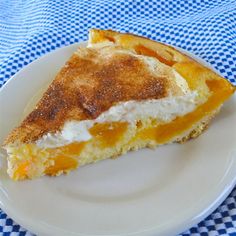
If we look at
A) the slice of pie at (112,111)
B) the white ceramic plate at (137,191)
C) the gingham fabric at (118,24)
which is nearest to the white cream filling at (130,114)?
the slice of pie at (112,111)

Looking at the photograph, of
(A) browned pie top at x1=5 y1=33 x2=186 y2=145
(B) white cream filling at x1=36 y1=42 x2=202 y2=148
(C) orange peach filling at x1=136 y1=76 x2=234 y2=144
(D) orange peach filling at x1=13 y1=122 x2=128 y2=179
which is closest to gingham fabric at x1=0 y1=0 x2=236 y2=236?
(C) orange peach filling at x1=136 y1=76 x2=234 y2=144

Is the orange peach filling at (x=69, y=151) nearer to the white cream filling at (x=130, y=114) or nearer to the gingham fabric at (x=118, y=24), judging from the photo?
the white cream filling at (x=130, y=114)

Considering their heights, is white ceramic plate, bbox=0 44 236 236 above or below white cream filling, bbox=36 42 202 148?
below

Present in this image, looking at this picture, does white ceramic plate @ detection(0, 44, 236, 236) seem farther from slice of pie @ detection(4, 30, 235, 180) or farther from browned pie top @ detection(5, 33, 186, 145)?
browned pie top @ detection(5, 33, 186, 145)

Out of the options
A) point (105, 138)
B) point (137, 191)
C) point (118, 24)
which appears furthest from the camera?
point (118, 24)

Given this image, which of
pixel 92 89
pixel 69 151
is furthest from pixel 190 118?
pixel 69 151

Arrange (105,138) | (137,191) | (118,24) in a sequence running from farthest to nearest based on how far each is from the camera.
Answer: (118,24)
(105,138)
(137,191)

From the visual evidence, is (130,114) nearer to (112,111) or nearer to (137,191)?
(112,111)

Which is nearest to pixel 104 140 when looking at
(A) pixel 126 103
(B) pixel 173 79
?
(A) pixel 126 103
